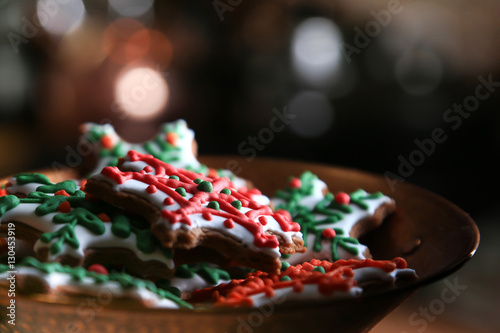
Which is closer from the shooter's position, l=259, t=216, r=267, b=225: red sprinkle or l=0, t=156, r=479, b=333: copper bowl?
l=0, t=156, r=479, b=333: copper bowl

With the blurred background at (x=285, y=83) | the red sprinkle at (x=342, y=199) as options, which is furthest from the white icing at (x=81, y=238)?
the blurred background at (x=285, y=83)

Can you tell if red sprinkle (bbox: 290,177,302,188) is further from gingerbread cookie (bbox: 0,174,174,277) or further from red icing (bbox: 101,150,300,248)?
gingerbread cookie (bbox: 0,174,174,277)

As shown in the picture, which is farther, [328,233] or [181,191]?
[328,233]

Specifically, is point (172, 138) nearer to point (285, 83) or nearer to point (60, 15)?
point (285, 83)

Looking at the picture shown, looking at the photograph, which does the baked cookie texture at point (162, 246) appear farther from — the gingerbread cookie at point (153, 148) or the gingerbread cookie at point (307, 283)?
the gingerbread cookie at point (153, 148)

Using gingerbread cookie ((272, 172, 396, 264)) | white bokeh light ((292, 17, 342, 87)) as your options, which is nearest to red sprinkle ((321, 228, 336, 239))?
gingerbread cookie ((272, 172, 396, 264))

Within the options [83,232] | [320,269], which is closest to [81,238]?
[83,232]
